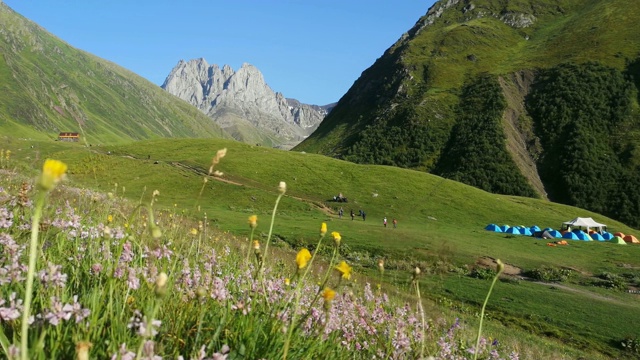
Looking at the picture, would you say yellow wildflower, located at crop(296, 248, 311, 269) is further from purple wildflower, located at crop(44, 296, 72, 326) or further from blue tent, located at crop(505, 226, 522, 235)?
blue tent, located at crop(505, 226, 522, 235)

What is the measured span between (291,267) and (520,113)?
491 feet

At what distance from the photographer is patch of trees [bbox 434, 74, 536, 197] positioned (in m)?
115

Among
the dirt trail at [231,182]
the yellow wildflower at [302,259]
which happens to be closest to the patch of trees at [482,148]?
the dirt trail at [231,182]

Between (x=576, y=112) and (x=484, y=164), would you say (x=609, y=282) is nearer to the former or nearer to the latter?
(x=484, y=164)

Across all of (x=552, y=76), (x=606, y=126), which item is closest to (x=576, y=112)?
(x=606, y=126)

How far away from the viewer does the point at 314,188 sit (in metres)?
77.7

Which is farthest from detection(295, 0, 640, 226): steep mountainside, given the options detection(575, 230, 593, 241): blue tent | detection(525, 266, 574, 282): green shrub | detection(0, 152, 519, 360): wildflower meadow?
detection(0, 152, 519, 360): wildflower meadow

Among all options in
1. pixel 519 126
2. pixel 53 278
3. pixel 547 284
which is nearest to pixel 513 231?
pixel 547 284

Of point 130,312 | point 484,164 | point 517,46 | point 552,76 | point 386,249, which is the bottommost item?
point 386,249

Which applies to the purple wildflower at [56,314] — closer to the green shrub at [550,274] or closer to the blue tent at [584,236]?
the green shrub at [550,274]

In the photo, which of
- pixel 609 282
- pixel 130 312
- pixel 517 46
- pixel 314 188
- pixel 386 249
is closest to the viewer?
pixel 130 312

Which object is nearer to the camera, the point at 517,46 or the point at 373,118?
the point at 373,118

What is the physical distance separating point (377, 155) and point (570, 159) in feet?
183

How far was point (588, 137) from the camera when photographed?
412 ft
